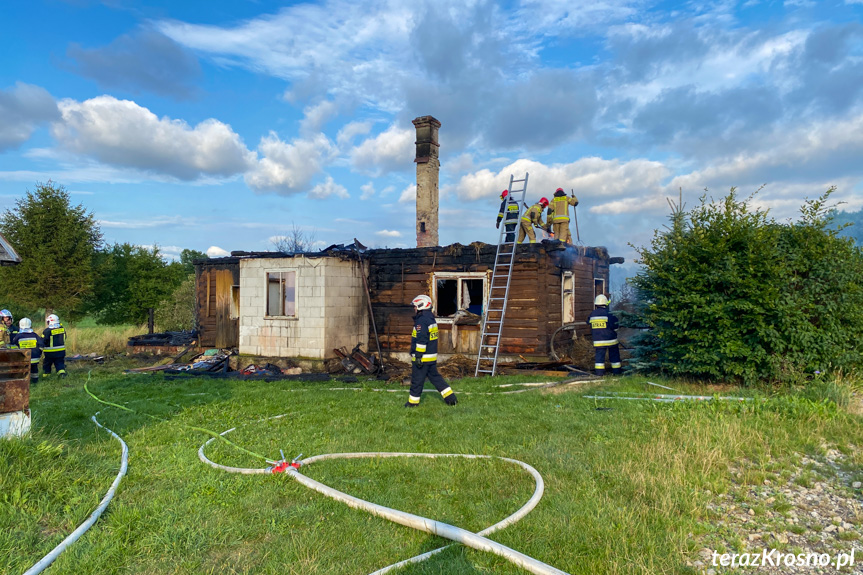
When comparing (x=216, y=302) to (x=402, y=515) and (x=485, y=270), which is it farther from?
Answer: (x=402, y=515)

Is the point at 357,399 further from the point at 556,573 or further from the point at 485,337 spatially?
the point at 556,573

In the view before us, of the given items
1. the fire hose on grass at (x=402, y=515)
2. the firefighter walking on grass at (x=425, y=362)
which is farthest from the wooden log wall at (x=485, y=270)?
the fire hose on grass at (x=402, y=515)

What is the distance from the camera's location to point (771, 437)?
5418mm

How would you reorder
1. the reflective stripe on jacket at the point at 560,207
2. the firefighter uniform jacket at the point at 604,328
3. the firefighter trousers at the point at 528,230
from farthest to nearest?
the reflective stripe on jacket at the point at 560,207
the firefighter trousers at the point at 528,230
the firefighter uniform jacket at the point at 604,328

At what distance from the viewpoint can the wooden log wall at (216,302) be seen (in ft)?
50.1

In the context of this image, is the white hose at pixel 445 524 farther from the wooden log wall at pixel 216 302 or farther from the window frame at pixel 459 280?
the wooden log wall at pixel 216 302

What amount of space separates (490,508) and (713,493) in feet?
6.24

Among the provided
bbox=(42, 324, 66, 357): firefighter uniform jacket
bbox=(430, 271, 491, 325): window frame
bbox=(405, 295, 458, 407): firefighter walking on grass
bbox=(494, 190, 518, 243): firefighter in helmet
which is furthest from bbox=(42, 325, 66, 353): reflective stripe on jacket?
bbox=(494, 190, 518, 243): firefighter in helmet

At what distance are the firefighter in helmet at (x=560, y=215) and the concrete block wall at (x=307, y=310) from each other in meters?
5.51

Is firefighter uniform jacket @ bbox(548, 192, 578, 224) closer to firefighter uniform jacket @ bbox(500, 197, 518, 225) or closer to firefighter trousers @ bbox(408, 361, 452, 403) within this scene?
firefighter uniform jacket @ bbox(500, 197, 518, 225)

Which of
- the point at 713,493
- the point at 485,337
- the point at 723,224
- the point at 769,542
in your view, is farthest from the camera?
the point at 485,337

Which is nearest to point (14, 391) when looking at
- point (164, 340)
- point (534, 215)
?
point (534, 215)

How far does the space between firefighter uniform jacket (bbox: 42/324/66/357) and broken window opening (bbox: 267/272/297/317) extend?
4.61 m

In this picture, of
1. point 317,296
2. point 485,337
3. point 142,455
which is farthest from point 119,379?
point 485,337
